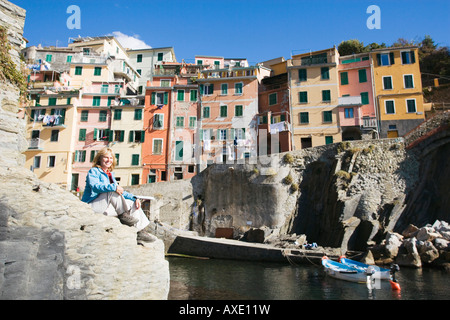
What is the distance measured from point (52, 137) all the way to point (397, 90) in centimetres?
4249

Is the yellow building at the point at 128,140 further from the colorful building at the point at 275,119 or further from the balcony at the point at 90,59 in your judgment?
the colorful building at the point at 275,119

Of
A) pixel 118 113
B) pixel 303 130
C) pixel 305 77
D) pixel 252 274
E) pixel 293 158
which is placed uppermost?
pixel 305 77

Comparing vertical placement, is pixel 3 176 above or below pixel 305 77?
below

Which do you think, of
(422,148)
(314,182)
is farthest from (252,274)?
(422,148)

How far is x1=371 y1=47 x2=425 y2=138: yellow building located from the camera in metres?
34.2

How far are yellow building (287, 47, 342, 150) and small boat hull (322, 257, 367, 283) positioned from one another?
1885cm

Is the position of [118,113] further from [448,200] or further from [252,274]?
[448,200]

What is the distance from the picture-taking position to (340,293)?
49.9ft

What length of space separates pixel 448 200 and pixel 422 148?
5493 mm

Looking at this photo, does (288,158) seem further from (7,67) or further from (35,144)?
(35,144)

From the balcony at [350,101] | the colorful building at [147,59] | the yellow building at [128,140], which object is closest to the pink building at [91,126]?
the yellow building at [128,140]

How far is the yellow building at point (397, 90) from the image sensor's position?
3425 centimetres

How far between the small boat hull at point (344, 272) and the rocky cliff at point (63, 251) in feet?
49.4

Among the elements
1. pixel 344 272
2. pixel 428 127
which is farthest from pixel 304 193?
pixel 344 272
